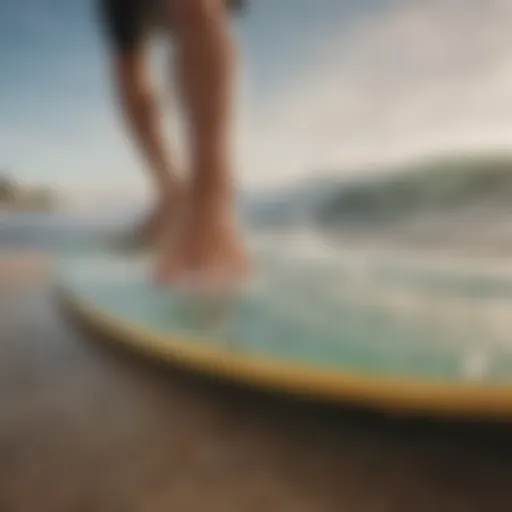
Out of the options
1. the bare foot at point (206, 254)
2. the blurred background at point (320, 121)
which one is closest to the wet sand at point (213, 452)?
the bare foot at point (206, 254)

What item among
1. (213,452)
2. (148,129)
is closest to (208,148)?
(148,129)

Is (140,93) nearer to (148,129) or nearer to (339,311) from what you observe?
(148,129)

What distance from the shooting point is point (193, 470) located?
2.05 feet

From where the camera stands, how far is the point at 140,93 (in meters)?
0.96

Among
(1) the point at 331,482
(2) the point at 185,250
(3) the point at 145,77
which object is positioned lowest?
(1) the point at 331,482

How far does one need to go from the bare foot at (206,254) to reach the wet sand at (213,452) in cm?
16

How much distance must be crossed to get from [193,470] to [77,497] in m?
0.11

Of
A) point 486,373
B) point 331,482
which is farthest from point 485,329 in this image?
point 331,482

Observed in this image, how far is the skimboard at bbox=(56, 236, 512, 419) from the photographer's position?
0.64m

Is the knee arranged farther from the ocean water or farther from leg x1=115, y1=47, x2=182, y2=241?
the ocean water

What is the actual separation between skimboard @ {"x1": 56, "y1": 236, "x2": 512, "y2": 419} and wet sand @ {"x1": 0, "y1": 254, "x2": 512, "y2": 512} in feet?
0.12

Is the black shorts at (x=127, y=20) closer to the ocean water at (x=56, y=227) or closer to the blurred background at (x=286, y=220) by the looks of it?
the blurred background at (x=286, y=220)

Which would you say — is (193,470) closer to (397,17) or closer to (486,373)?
(486,373)

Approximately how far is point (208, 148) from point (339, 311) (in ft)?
0.94
